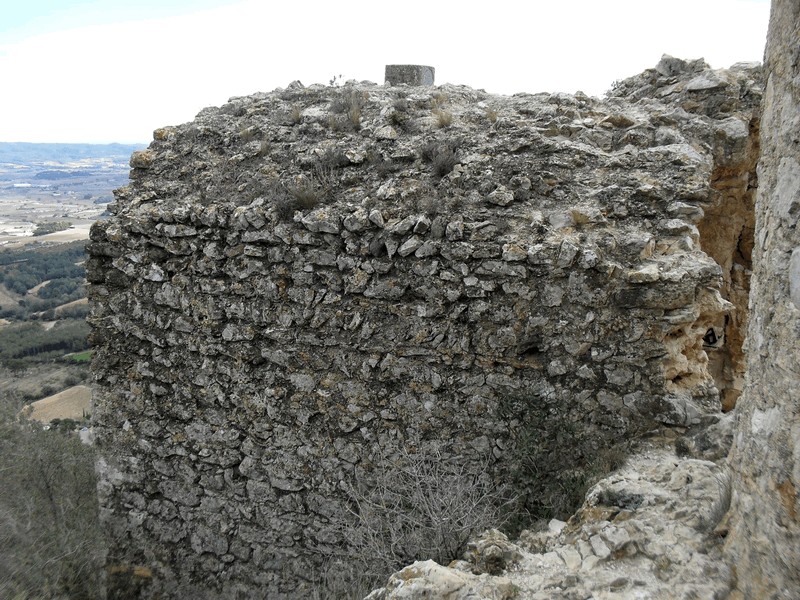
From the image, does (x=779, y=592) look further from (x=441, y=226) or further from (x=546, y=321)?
(x=441, y=226)

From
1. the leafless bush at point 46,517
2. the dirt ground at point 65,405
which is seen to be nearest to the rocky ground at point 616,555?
the leafless bush at point 46,517

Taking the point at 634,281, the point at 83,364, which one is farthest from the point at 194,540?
the point at 83,364

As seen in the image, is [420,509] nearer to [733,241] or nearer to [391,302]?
[391,302]

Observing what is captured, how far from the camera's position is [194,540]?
5.35 m

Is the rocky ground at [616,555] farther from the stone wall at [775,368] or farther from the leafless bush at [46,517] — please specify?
the leafless bush at [46,517]

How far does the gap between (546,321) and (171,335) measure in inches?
128

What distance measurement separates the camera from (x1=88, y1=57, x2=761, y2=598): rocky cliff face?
4266mm

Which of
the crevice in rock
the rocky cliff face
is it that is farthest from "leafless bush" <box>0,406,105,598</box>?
the crevice in rock

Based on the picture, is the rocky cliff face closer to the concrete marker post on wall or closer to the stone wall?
the concrete marker post on wall

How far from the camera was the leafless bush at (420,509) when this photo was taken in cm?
368

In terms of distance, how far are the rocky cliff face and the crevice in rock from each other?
0.02 meters

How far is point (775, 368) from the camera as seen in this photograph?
2104 millimetres

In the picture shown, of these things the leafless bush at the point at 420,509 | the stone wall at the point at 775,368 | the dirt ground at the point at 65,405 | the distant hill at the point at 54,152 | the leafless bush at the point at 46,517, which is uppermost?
the distant hill at the point at 54,152

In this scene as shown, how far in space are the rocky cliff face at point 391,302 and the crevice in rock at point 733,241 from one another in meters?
0.02
